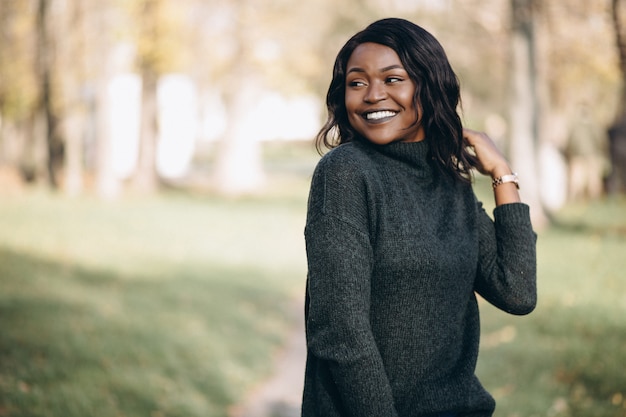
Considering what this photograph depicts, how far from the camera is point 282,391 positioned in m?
6.55

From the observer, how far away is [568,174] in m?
22.2

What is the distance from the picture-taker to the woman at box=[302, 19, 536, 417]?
6.49 feet

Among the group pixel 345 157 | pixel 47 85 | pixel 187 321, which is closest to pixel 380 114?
pixel 345 157

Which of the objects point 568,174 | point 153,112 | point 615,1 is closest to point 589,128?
point 568,174

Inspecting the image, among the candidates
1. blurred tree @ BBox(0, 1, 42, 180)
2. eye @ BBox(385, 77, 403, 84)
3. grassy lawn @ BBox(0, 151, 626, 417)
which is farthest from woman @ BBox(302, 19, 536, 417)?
blurred tree @ BBox(0, 1, 42, 180)

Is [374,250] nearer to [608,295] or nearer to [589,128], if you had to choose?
[608,295]

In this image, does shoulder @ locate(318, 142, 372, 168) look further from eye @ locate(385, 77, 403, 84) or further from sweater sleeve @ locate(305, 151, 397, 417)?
eye @ locate(385, 77, 403, 84)

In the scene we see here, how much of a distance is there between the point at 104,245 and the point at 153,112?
1128 centimetres

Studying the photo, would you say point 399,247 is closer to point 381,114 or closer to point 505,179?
point 381,114

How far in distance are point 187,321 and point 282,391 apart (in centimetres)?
173

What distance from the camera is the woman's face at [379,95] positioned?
220cm

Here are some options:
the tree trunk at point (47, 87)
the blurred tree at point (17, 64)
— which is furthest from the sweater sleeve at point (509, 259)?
the blurred tree at point (17, 64)

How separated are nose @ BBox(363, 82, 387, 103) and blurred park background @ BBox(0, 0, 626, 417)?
3.59 meters

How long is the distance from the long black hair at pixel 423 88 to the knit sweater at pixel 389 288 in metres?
0.07
